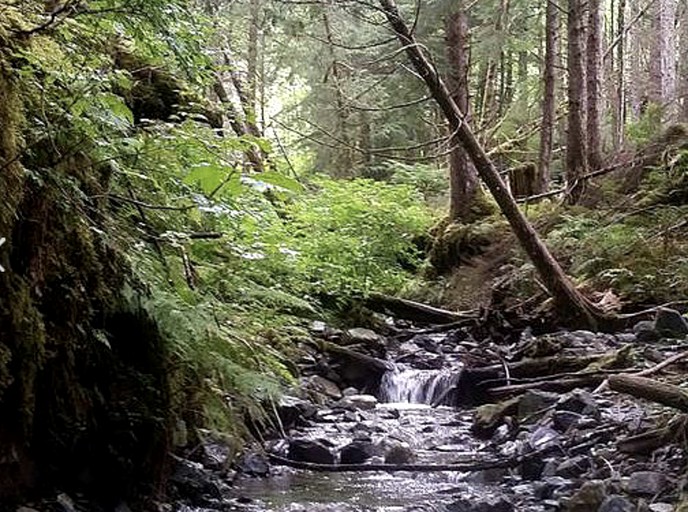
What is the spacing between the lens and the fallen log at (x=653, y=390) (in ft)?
13.8

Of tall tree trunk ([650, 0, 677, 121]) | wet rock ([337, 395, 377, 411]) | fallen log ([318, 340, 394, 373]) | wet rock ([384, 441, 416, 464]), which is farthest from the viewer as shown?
tall tree trunk ([650, 0, 677, 121])

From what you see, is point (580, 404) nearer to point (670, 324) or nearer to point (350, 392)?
point (670, 324)

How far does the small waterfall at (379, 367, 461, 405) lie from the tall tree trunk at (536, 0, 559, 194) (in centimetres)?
733

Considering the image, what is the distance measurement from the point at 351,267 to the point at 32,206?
7079 millimetres

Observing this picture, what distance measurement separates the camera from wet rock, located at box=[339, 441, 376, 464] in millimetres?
5875

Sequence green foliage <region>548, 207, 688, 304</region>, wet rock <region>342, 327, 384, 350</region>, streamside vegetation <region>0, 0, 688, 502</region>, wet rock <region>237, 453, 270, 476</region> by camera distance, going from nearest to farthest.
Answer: streamside vegetation <region>0, 0, 688, 502</region> → wet rock <region>237, 453, 270, 476</region> → green foliage <region>548, 207, 688, 304</region> → wet rock <region>342, 327, 384, 350</region>

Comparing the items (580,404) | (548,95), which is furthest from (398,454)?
(548,95)

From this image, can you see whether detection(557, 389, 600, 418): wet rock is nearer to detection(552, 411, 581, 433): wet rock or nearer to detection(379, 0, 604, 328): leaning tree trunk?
detection(552, 411, 581, 433): wet rock

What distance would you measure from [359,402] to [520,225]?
2.45 meters

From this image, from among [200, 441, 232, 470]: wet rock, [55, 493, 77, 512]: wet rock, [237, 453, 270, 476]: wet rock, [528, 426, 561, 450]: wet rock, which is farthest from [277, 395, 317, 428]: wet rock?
[55, 493, 77, 512]: wet rock

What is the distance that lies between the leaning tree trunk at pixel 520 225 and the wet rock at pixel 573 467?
3.75 metres

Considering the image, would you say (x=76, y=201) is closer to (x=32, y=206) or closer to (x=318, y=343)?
(x=32, y=206)

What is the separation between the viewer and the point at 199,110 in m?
6.11

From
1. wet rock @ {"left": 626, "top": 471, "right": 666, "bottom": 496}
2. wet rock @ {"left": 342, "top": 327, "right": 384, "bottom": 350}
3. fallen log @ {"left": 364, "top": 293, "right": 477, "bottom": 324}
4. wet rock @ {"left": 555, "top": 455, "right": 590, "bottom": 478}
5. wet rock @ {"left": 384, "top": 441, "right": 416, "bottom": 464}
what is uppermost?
fallen log @ {"left": 364, "top": 293, "right": 477, "bottom": 324}
